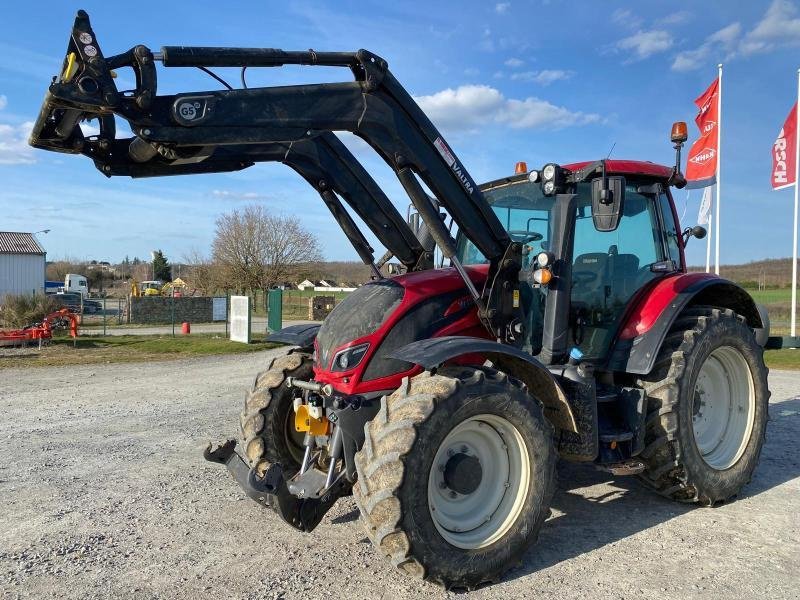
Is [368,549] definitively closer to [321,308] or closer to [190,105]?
[190,105]

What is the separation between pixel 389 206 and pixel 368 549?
2.68 m

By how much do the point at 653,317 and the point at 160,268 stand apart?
89.4 meters

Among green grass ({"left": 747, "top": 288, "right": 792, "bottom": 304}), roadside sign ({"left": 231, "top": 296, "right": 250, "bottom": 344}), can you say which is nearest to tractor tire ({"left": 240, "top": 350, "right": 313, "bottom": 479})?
roadside sign ({"left": 231, "top": 296, "right": 250, "bottom": 344})

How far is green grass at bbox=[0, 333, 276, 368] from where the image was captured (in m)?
16.7

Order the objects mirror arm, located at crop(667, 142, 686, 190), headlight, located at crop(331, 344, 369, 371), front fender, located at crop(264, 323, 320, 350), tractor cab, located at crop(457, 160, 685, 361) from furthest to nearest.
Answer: mirror arm, located at crop(667, 142, 686, 190), front fender, located at crop(264, 323, 320, 350), tractor cab, located at crop(457, 160, 685, 361), headlight, located at crop(331, 344, 369, 371)

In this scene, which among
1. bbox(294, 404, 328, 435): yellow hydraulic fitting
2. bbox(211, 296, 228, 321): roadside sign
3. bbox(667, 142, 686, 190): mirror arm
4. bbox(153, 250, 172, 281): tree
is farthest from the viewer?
bbox(153, 250, 172, 281): tree

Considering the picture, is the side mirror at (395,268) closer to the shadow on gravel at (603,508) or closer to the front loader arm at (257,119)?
the front loader arm at (257,119)

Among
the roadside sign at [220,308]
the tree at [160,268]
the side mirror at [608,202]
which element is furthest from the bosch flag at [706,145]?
the tree at [160,268]

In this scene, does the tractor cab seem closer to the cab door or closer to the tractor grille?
the cab door

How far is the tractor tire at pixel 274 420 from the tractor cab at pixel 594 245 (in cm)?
193

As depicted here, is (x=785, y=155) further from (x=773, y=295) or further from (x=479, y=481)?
(x=773, y=295)

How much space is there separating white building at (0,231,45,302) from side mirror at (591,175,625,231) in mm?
46695

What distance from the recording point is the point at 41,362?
1627cm

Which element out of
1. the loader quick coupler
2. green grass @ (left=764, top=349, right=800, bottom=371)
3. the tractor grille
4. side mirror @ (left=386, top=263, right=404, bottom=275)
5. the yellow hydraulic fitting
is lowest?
green grass @ (left=764, top=349, right=800, bottom=371)
